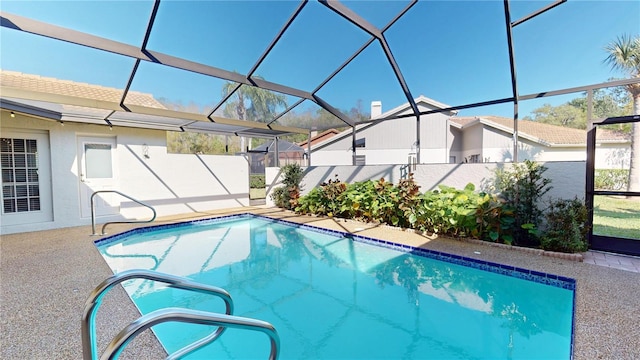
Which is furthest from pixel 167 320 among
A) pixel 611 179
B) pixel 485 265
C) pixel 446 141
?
pixel 446 141

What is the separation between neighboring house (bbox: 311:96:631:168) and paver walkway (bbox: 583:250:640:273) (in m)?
7.38

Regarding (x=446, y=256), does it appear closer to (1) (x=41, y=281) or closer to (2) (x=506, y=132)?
(1) (x=41, y=281)

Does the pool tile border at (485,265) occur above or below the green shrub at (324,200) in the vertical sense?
below

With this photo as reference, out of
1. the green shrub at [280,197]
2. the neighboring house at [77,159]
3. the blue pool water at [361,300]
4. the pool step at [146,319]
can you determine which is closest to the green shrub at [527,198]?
the blue pool water at [361,300]

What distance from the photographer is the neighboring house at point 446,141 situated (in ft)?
39.9

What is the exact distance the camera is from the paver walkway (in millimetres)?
4464

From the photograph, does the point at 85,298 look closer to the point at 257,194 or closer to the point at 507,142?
the point at 257,194

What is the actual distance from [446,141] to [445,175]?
8.44 meters

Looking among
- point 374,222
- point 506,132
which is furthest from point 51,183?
point 506,132

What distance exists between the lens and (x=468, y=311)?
3.85 metres

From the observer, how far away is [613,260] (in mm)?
4762

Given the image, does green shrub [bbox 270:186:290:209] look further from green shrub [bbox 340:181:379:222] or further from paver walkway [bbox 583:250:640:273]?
paver walkway [bbox 583:250:640:273]

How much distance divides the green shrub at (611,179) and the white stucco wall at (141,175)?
10.4 meters

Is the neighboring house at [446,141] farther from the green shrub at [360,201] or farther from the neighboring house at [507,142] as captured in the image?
the green shrub at [360,201]
